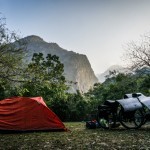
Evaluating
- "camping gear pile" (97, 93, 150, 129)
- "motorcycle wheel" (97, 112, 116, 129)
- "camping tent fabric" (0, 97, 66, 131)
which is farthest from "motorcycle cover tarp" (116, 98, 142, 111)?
"camping tent fabric" (0, 97, 66, 131)

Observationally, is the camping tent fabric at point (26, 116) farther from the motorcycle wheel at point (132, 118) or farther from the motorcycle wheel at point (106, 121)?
the motorcycle wheel at point (132, 118)

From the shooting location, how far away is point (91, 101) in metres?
38.8

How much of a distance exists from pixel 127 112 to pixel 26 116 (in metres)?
4.93

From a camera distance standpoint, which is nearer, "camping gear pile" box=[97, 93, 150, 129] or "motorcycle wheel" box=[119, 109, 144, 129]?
"camping gear pile" box=[97, 93, 150, 129]

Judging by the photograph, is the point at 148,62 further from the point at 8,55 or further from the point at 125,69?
the point at 8,55

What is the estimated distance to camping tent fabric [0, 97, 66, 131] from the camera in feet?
47.5

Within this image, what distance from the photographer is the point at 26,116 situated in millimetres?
14617

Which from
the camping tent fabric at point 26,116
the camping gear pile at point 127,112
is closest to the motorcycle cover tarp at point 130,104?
the camping gear pile at point 127,112

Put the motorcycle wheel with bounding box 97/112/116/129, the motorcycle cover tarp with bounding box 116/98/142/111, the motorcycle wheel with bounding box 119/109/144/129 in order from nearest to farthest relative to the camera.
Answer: the motorcycle cover tarp with bounding box 116/98/142/111
the motorcycle wheel with bounding box 119/109/144/129
the motorcycle wheel with bounding box 97/112/116/129

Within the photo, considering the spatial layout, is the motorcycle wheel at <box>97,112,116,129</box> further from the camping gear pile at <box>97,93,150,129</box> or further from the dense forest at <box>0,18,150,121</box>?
the dense forest at <box>0,18,150,121</box>

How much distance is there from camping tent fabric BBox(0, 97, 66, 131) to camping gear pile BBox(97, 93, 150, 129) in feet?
8.41

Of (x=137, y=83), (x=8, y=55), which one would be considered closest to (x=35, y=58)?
(x=137, y=83)

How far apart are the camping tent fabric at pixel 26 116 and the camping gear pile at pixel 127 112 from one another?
101 inches

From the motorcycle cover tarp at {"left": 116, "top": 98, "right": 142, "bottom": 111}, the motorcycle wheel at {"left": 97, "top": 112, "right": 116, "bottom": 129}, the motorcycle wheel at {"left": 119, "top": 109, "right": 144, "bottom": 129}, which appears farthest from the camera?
the motorcycle wheel at {"left": 97, "top": 112, "right": 116, "bottom": 129}
